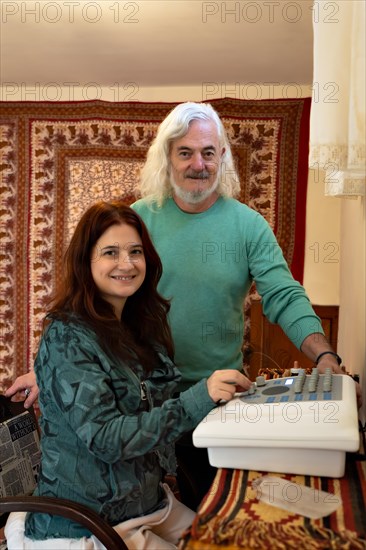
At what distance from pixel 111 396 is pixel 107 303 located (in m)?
0.27

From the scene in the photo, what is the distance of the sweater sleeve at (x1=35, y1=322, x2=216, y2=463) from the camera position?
145 cm

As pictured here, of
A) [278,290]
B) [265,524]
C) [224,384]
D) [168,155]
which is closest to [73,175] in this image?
[168,155]

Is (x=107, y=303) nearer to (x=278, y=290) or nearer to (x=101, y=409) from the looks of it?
(x=101, y=409)

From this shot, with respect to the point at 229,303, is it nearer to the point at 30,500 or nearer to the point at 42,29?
the point at 30,500

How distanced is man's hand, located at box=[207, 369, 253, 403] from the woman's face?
13.5 inches

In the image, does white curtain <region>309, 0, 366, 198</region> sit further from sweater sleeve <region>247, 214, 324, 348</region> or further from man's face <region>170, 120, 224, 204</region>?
man's face <region>170, 120, 224, 204</region>

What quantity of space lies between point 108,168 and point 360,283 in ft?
7.18

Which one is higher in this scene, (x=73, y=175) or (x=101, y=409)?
(x=73, y=175)

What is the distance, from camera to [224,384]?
1437 mm

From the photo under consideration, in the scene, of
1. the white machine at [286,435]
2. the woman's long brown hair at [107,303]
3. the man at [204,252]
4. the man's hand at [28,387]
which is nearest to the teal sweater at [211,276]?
the man at [204,252]

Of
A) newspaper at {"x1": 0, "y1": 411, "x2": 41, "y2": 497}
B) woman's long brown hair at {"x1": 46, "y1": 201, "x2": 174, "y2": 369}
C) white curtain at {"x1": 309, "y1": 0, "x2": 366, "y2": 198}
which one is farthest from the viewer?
newspaper at {"x1": 0, "y1": 411, "x2": 41, "y2": 497}

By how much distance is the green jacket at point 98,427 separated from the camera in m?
1.46

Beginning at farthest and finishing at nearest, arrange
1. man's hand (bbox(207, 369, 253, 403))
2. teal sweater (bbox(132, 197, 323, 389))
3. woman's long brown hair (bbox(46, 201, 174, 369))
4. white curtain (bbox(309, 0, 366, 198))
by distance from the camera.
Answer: teal sweater (bbox(132, 197, 323, 389)) → woman's long brown hair (bbox(46, 201, 174, 369)) → man's hand (bbox(207, 369, 253, 403)) → white curtain (bbox(309, 0, 366, 198))

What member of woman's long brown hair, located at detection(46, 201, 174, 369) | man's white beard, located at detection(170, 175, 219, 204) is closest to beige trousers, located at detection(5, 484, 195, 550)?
woman's long brown hair, located at detection(46, 201, 174, 369)
